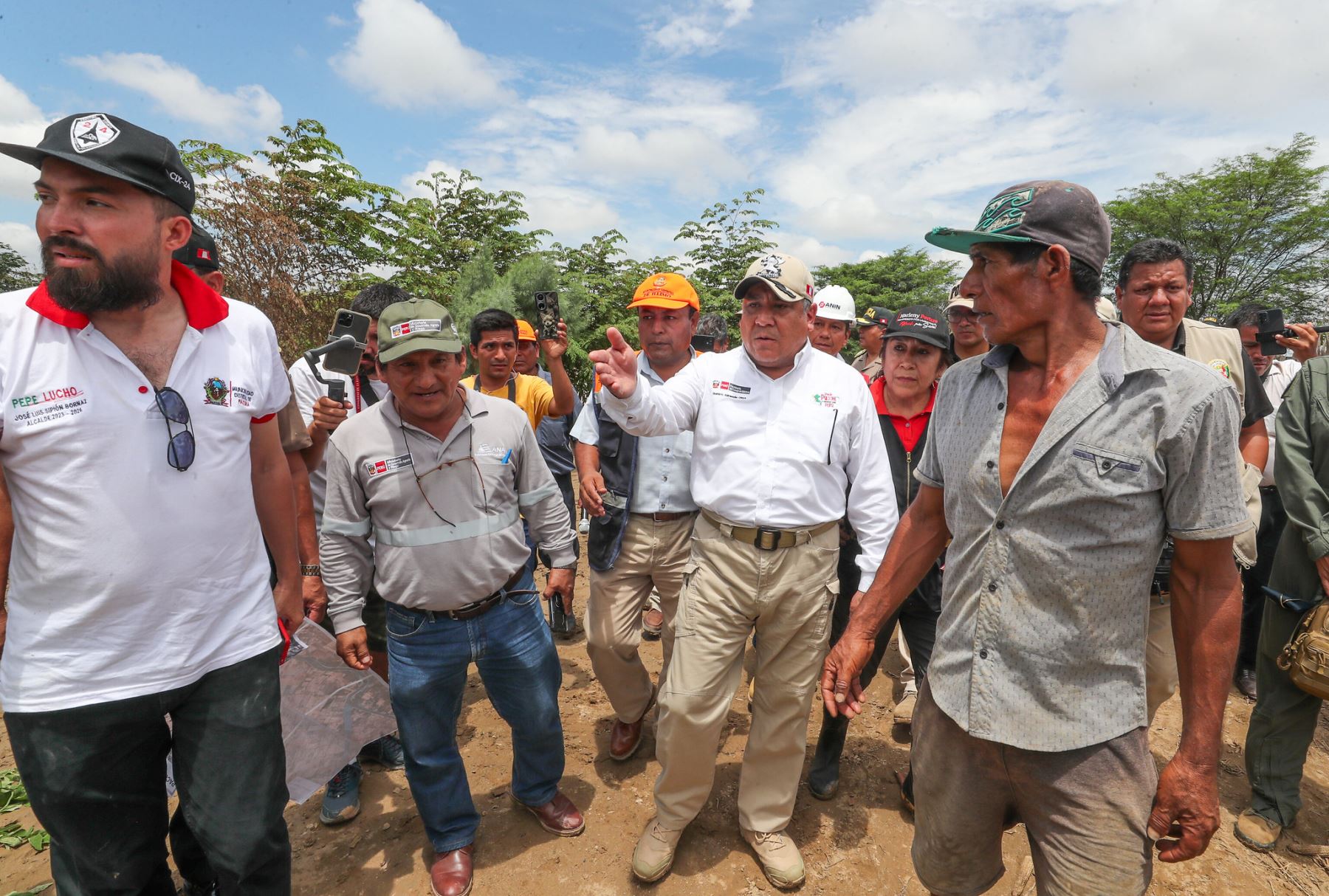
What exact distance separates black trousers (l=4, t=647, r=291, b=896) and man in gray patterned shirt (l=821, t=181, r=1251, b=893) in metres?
2.01

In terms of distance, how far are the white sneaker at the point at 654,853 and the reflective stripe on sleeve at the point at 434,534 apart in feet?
4.68

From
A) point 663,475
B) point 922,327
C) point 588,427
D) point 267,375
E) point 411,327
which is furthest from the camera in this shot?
point 588,427

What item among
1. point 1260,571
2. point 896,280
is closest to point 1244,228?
point 896,280

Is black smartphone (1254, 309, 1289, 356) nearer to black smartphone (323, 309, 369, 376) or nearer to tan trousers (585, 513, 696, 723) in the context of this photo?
tan trousers (585, 513, 696, 723)

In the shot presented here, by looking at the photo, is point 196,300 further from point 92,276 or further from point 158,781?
point 158,781

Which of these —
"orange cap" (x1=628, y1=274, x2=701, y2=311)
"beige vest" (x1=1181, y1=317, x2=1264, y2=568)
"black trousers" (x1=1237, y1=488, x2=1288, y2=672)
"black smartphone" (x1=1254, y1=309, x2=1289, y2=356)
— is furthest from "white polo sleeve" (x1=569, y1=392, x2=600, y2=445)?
"black trousers" (x1=1237, y1=488, x2=1288, y2=672)

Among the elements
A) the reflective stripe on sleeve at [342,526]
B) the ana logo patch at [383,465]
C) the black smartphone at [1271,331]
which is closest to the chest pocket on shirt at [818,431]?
the ana logo patch at [383,465]

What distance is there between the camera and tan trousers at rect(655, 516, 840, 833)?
268cm

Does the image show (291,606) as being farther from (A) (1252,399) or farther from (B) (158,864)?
(A) (1252,399)

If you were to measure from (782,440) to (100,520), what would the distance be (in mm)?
2161

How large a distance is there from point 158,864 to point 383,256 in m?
15.2

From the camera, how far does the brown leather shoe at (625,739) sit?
3551mm

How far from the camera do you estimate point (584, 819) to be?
3.14 meters

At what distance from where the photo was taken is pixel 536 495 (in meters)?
2.85
